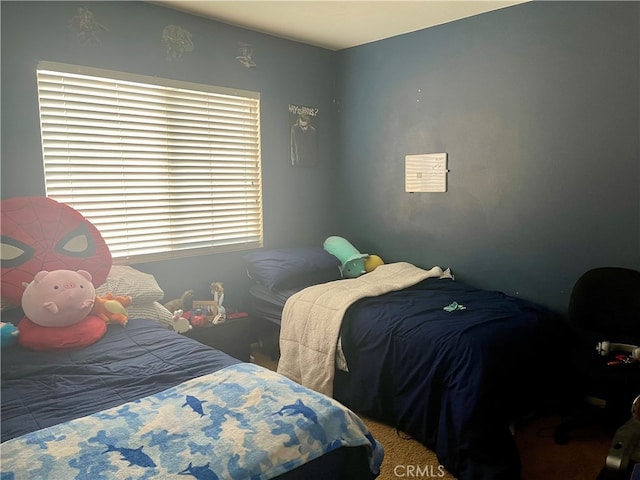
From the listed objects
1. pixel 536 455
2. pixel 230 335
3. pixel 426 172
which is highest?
pixel 426 172

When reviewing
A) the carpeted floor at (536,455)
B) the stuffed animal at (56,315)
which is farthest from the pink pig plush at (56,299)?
the carpeted floor at (536,455)

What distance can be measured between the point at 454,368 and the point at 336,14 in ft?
8.07

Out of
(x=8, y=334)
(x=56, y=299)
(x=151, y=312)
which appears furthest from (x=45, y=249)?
(x=151, y=312)

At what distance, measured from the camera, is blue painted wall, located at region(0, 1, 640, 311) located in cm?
277

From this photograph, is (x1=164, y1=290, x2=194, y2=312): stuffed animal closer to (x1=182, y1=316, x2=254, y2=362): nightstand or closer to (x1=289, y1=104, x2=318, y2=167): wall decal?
(x1=182, y1=316, x2=254, y2=362): nightstand

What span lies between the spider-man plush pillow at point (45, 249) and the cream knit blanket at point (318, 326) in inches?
46.6

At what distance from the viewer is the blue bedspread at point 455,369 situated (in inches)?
87.5

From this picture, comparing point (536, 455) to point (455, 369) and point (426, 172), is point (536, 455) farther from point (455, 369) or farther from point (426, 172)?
point (426, 172)

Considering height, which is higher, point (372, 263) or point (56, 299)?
point (56, 299)

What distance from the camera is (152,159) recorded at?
3266 mm

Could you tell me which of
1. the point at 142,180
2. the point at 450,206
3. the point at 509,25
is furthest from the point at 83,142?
the point at 509,25

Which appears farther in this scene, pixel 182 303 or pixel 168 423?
pixel 182 303

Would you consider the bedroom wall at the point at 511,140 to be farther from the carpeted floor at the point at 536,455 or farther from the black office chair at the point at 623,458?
the black office chair at the point at 623,458

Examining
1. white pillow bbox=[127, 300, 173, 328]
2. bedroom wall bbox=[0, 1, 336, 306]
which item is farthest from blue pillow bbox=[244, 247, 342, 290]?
white pillow bbox=[127, 300, 173, 328]
